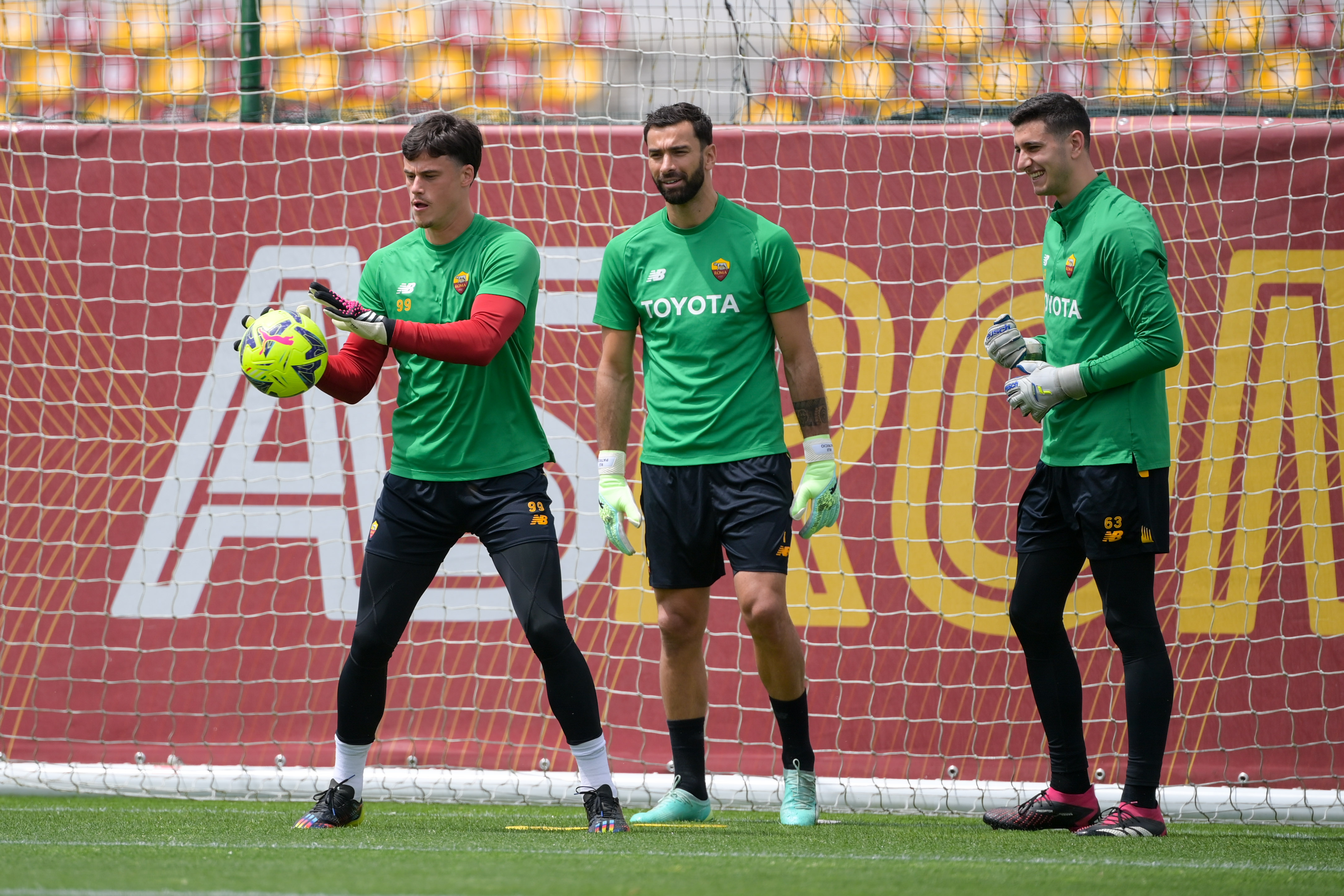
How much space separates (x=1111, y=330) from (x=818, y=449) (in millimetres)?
946

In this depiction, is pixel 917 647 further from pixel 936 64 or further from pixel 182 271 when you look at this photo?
pixel 182 271

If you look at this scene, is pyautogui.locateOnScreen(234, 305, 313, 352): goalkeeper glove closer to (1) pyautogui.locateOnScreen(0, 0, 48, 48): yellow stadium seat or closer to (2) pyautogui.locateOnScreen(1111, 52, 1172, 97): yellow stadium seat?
(1) pyautogui.locateOnScreen(0, 0, 48, 48): yellow stadium seat

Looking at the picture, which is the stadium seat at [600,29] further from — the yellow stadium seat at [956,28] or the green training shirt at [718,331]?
the green training shirt at [718,331]

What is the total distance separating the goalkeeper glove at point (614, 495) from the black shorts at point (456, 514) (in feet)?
1.20

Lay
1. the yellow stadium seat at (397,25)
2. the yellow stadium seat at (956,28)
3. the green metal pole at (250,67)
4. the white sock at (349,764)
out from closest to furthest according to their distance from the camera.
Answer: the white sock at (349,764) < the yellow stadium seat at (956,28) < the green metal pole at (250,67) < the yellow stadium seat at (397,25)

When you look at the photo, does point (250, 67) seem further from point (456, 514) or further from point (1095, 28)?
point (1095, 28)

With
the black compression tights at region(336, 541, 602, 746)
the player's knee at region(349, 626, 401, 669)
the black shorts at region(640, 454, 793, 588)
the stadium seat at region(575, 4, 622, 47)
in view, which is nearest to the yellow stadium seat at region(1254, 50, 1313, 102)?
the stadium seat at region(575, 4, 622, 47)

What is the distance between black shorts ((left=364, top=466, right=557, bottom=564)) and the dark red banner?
169cm

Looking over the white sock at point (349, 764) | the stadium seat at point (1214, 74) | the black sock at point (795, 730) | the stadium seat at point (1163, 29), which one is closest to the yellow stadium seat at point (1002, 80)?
the stadium seat at point (1163, 29)

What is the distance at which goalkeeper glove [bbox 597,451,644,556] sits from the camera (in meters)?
4.02

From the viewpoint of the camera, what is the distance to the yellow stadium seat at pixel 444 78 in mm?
5727

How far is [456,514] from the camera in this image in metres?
3.66

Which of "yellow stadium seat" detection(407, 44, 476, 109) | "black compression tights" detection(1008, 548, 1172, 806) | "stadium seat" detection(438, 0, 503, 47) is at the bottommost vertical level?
"black compression tights" detection(1008, 548, 1172, 806)

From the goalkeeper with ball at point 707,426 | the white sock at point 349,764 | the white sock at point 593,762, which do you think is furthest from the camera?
the goalkeeper with ball at point 707,426
